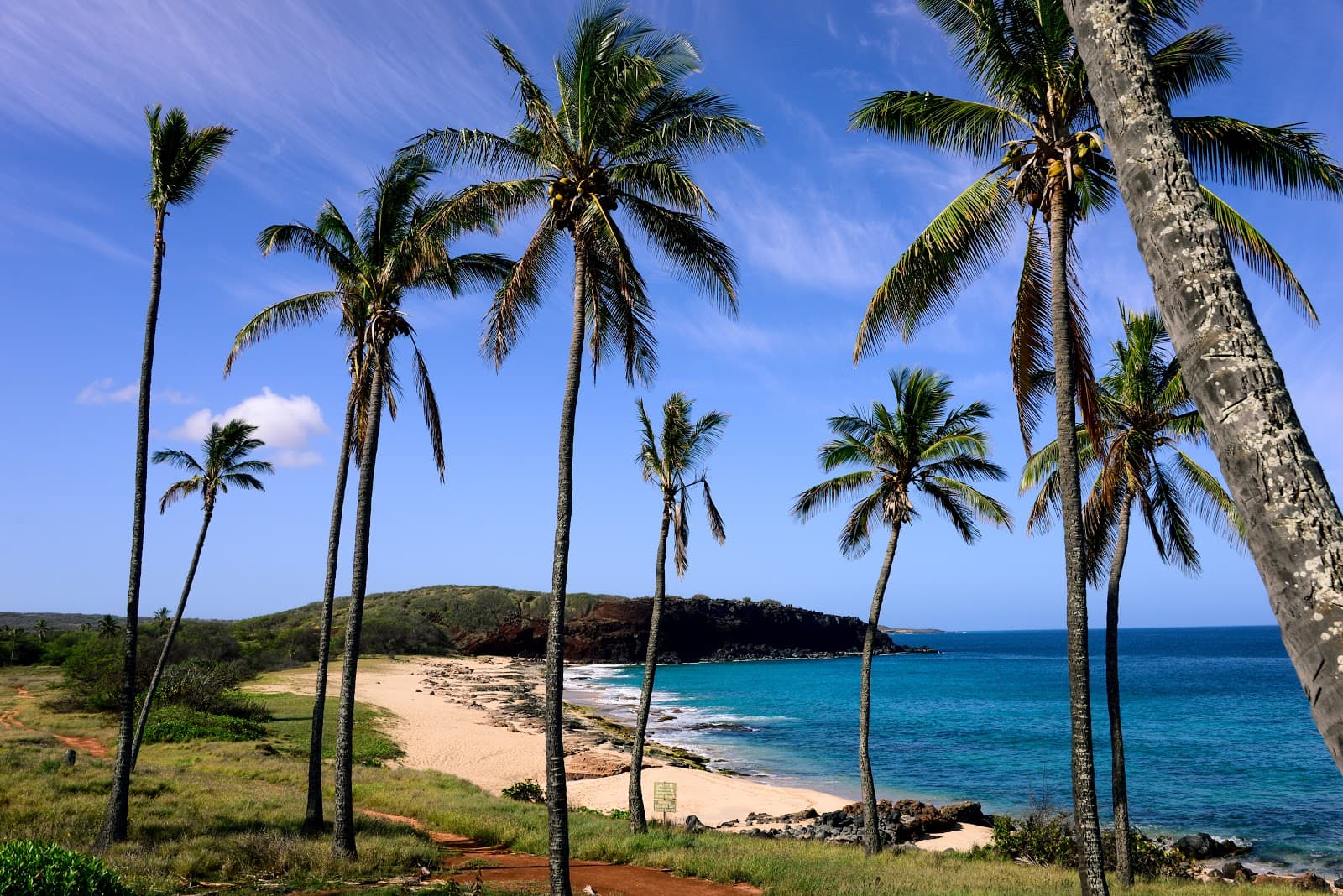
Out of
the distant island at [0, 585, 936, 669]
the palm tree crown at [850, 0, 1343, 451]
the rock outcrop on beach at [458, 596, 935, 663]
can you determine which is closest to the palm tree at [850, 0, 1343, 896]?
the palm tree crown at [850, 0, 1343, 451]

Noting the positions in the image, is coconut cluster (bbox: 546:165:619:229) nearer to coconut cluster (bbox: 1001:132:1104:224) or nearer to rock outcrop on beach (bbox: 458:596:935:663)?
coconut cluster (bbox: 1001:132:1104:224)

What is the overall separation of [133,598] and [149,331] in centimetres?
471

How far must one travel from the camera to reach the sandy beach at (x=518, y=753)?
29.1 m

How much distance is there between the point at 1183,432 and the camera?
1540 centimetres

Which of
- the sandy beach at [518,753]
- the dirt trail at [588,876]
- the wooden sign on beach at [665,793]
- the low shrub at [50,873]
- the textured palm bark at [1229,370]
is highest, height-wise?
the textured palm bark at [1229,370]

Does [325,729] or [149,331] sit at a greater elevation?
[149,331]

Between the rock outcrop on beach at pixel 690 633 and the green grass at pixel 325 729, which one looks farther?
the rock outcrop on beach at pixel 690 633

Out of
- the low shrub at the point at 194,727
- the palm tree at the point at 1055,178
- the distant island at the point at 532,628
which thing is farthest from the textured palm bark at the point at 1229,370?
the distant island at the point at 532,628

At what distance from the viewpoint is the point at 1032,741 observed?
5044cm

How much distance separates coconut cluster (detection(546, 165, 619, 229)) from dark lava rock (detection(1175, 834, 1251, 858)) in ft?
80.6

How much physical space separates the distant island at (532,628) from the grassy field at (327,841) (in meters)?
50.3

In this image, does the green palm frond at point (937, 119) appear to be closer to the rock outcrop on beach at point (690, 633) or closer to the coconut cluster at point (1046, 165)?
the coconut cluster at point (1046, 165)

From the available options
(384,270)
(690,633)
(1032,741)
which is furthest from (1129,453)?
(690,633)

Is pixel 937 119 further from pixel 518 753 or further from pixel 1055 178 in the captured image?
pixel 518 753
